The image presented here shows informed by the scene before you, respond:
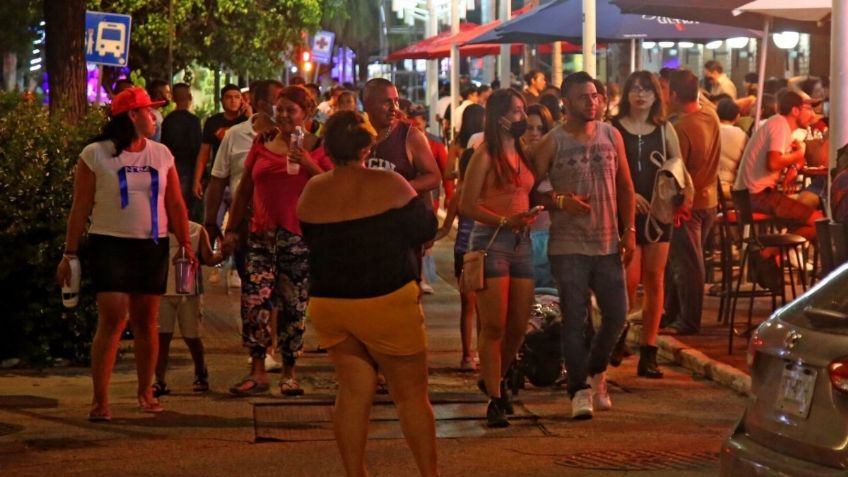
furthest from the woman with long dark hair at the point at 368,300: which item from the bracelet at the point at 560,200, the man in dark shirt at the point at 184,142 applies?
the man in dark shirt at the point at 184,142

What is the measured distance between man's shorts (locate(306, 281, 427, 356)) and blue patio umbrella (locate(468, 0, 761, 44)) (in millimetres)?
13172

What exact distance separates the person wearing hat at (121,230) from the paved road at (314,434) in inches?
19.0

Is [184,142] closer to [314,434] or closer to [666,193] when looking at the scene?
[666,193]

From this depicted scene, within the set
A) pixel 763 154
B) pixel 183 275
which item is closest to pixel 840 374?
pixel 183 275

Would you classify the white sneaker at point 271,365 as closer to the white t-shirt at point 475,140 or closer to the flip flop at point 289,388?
the flip flop at point 289,388

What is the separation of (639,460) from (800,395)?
2.82 meters

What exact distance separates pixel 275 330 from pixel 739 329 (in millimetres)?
3715

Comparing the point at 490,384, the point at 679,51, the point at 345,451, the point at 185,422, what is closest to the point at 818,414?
the point at 345,451

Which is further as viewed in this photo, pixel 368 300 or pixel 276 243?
pixel 276 243

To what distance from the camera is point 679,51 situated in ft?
152

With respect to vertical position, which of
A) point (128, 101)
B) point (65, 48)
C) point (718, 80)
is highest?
point (65, 48)

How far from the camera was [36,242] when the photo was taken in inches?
457

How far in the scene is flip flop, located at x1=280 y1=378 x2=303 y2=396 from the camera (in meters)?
10.4

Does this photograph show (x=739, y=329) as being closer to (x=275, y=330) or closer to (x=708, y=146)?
(x=708, y=146)
